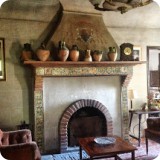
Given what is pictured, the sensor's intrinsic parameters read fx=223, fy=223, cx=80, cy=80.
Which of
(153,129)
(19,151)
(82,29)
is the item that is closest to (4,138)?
(19,151)

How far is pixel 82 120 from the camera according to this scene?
418cm

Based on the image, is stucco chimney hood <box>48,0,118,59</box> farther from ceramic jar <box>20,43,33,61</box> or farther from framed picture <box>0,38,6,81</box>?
framed picture <box>0,38,6,81</box>

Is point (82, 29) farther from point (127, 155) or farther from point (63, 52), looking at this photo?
point (127, 155)

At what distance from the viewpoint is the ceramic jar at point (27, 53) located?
3.62m

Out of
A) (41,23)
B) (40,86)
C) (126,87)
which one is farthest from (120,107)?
(41,23)

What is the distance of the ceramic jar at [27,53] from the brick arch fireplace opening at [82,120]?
3.66 feet

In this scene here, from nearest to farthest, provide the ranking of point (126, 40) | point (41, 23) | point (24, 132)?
point (24, 132) < point (41, 23) < point (126, 40)

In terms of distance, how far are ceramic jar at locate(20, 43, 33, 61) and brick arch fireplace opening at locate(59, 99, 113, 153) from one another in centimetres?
112

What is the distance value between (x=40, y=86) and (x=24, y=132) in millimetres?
839

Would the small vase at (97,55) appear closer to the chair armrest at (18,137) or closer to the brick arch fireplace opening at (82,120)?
the brick arch fireplace opening at (82,120)

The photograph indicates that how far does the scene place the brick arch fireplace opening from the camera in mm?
3891

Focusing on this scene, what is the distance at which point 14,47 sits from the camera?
382 centimetres

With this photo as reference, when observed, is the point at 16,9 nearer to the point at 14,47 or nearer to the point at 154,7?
the point at 14,47

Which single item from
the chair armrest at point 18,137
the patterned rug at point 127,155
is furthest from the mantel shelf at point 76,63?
the patterned rug at point 127,155
